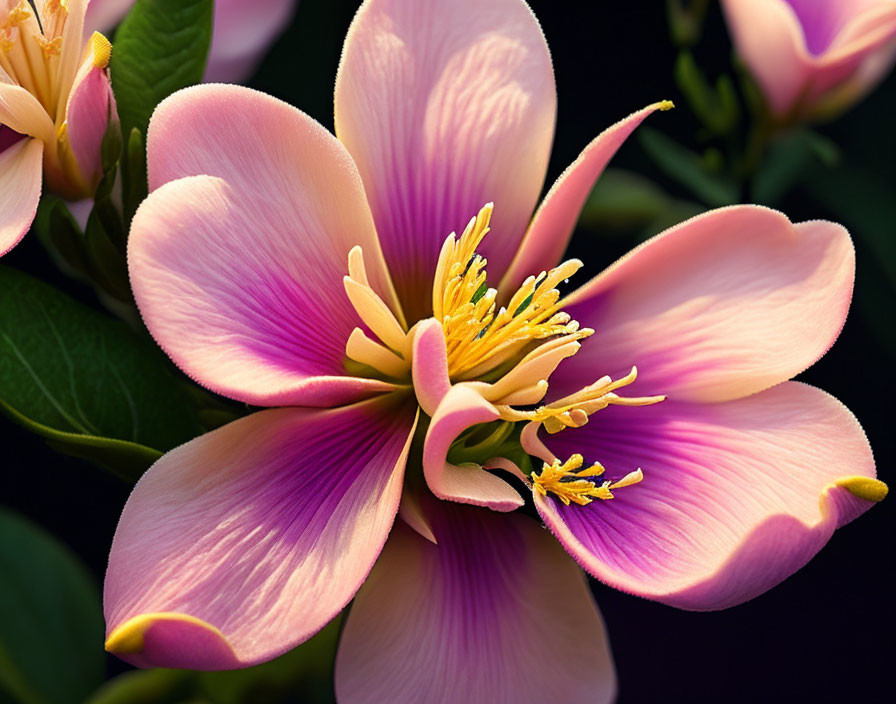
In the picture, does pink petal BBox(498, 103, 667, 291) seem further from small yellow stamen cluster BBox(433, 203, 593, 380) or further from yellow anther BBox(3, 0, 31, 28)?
yellow anther BBox(3, 0, 31, 28)

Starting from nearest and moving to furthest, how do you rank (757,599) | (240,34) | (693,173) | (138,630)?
(138,630) → (240,34) → (693,173) → (757,599)

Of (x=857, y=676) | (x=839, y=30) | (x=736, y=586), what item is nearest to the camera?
(x=736, y=586)

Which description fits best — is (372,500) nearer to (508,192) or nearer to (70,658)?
(508,192)

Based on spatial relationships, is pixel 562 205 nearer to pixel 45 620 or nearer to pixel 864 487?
pixel 864 487

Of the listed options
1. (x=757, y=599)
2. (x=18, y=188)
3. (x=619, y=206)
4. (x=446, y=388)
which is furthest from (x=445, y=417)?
(x=757, y=599)

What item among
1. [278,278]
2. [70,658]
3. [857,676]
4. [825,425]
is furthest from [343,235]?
[857,676]

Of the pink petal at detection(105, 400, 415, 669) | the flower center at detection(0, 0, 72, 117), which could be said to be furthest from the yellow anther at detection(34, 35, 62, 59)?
the pink petal at detection(105, 400, 415, 669)
